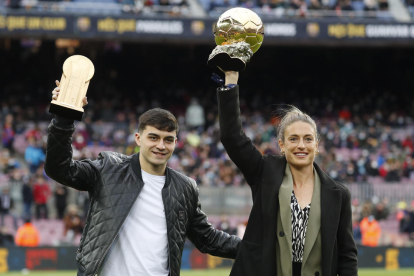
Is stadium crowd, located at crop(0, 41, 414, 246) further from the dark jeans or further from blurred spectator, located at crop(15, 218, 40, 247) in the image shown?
blurred spectator, located at crop(15, 218, 40, 247)

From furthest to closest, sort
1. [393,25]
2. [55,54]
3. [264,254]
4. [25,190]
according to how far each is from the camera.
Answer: [55,54] → [393,25] → [25,190] → [264,254]

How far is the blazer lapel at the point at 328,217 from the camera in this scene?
3326 millimetres

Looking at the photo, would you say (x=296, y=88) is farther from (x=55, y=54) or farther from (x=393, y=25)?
(x=55, y=54)

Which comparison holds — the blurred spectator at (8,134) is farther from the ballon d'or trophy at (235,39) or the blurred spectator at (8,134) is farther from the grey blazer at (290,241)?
the grey blazer at (290,241)

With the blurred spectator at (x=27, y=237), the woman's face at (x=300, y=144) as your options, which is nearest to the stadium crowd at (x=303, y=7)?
the blurred spectator at (x=27, y=237)

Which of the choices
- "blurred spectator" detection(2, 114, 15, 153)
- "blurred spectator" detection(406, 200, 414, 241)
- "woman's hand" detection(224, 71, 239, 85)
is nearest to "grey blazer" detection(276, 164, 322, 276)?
"woman's hand" detection(224, 71, 239, 85)

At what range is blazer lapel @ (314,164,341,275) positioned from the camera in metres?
3.33

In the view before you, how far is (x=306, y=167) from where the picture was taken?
3.53m

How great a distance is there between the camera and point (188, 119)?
21078 millimetres

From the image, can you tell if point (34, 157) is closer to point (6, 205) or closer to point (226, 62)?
point (6, 205)

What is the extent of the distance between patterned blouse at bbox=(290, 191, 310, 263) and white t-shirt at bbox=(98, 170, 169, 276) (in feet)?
2.77

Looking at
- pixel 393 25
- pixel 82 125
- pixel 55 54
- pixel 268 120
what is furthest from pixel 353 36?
pixel 55 54

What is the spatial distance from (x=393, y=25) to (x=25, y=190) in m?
12.3

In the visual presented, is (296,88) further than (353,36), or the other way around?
(296,88)
